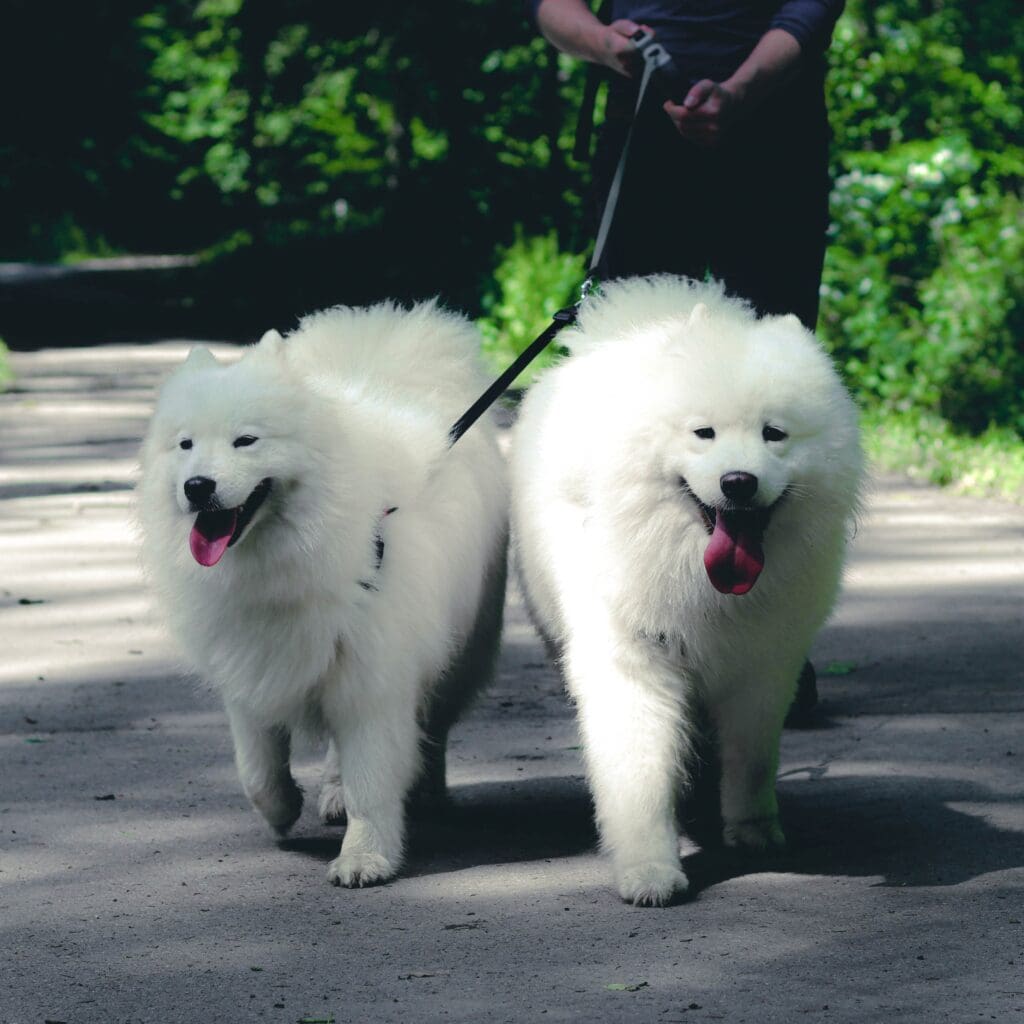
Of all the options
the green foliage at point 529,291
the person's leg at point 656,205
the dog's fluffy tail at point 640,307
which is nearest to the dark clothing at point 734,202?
the person's leg at point 656,205

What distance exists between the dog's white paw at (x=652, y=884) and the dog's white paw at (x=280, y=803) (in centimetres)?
92

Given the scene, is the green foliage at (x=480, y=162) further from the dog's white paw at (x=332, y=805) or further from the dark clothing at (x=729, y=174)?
the dog's white paw at (x=332, y=805)

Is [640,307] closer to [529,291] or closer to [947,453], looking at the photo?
[947,453]

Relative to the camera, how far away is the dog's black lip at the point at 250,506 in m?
3.88

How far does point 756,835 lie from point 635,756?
508 mm

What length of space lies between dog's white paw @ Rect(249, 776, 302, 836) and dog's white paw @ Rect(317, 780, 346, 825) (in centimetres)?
22

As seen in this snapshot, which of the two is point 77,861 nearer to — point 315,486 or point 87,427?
point 315,486

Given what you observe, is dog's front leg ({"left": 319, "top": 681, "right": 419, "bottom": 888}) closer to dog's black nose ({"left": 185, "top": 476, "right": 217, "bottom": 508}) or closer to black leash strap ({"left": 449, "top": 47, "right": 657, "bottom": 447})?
dog's black nose ({"left": 185, "top": 476, "right": 217, "bottom": 508})

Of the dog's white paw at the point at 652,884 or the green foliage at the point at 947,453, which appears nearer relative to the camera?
the dog's white paw at the point at 652,884

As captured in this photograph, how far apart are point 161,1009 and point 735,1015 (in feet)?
3.43

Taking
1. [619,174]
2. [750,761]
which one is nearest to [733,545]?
[750,761]

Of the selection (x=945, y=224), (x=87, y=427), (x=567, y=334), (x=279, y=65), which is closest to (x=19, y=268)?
(x=279, y=65)

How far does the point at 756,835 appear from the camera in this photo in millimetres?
4180

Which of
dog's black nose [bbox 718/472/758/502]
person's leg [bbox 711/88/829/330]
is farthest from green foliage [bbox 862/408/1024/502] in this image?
dog's black nose [bbox 718/472/758/502]
